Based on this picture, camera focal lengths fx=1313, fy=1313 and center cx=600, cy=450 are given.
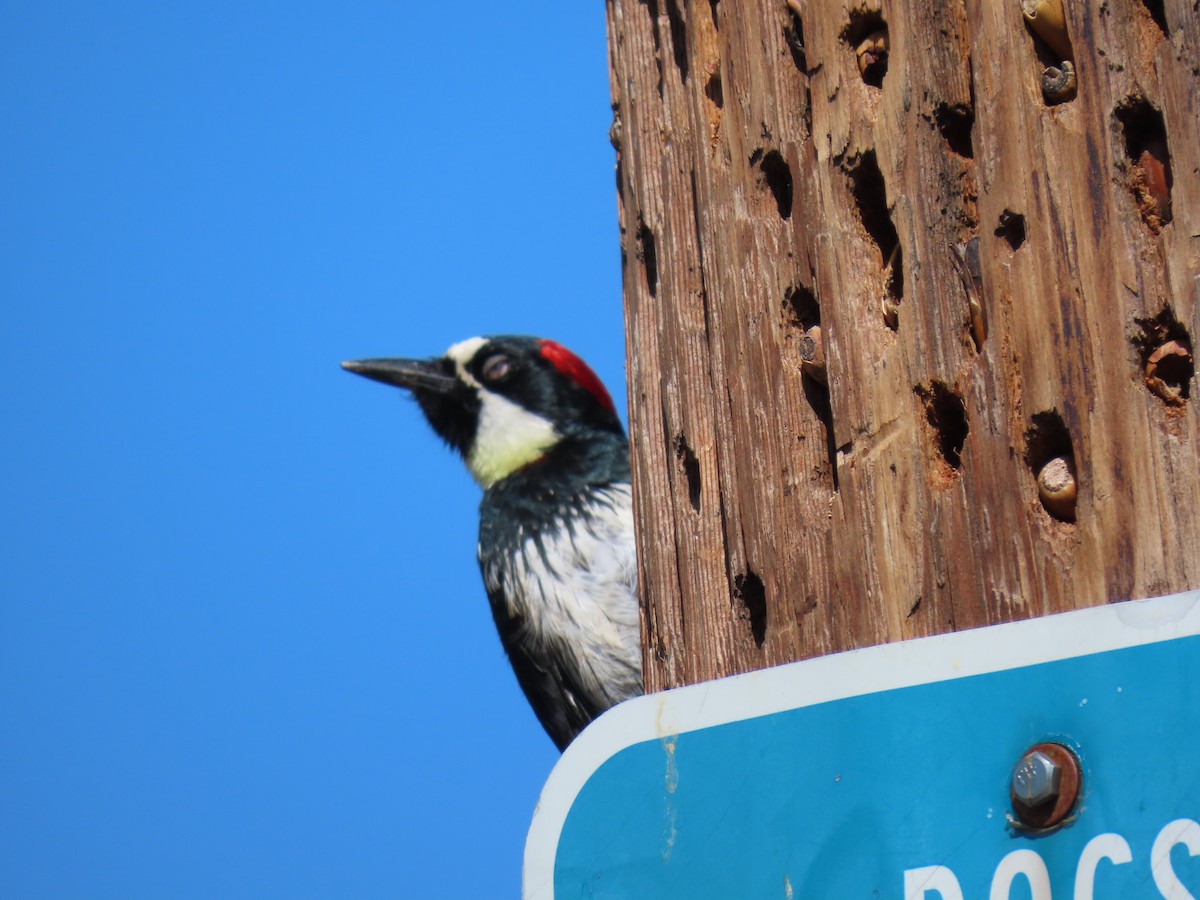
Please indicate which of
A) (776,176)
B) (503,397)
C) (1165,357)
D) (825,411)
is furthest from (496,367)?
(1165,357)

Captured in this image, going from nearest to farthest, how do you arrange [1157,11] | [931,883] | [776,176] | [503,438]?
[931,883], [1157,11], [776,176], [503,438]

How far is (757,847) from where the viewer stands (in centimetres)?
118

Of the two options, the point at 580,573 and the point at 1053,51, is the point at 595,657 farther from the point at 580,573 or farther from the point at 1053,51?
the point at 1053,51

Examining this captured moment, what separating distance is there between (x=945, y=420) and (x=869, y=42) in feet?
1.47

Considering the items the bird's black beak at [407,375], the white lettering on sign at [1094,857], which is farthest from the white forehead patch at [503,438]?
the white lettering on sign at [1094,857]

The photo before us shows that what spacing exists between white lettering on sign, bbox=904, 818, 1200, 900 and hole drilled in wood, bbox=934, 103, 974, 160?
68 centimetres

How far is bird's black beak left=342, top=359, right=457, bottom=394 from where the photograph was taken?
475 cm

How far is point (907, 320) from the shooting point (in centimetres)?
133

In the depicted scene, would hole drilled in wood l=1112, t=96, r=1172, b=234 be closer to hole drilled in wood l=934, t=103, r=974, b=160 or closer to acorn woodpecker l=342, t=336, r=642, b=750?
hole drilled in wood l=934, t=103, r=974, b=160

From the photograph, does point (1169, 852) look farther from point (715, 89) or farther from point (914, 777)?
point (715, 89)

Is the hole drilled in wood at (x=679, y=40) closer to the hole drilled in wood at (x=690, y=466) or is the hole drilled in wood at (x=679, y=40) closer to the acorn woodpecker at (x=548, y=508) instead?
the hole drilled in wood at (x=690, y=466)

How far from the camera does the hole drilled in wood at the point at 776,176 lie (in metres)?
1.54

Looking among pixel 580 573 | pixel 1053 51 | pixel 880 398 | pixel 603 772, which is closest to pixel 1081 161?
pixel 1053 51

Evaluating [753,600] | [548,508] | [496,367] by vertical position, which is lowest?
[753,600]
